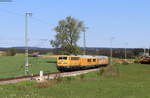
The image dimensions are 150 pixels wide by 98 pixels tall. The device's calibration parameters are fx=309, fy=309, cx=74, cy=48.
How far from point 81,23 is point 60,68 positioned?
4985 cm

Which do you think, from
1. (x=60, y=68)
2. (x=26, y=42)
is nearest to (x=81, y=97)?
(x=26, y=42)

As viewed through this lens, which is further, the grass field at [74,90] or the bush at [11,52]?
the bush at [11,52]

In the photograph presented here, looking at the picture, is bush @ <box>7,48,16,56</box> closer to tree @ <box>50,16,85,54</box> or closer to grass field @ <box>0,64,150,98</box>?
tree @ <box>50,16,85,54</box>

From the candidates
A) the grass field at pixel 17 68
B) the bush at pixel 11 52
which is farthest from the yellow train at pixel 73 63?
the bush at pixel 11 52

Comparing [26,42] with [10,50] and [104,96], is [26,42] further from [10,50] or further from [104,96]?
[10,50]

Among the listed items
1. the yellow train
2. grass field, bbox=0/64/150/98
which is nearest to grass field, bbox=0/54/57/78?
the yellow train

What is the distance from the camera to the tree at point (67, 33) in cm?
9223

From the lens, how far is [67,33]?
94.2 m

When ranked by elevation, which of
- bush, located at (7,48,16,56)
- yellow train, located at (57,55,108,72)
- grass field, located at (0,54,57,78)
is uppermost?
bush, located at (7,48,16,56)

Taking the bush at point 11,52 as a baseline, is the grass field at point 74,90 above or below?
below

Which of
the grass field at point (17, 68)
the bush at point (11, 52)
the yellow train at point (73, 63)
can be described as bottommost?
the grass field at point (17, 68)

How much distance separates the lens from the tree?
92.2 metres

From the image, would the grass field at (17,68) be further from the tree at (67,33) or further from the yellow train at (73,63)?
the tree at (67,33)

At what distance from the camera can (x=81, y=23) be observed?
314 feet
